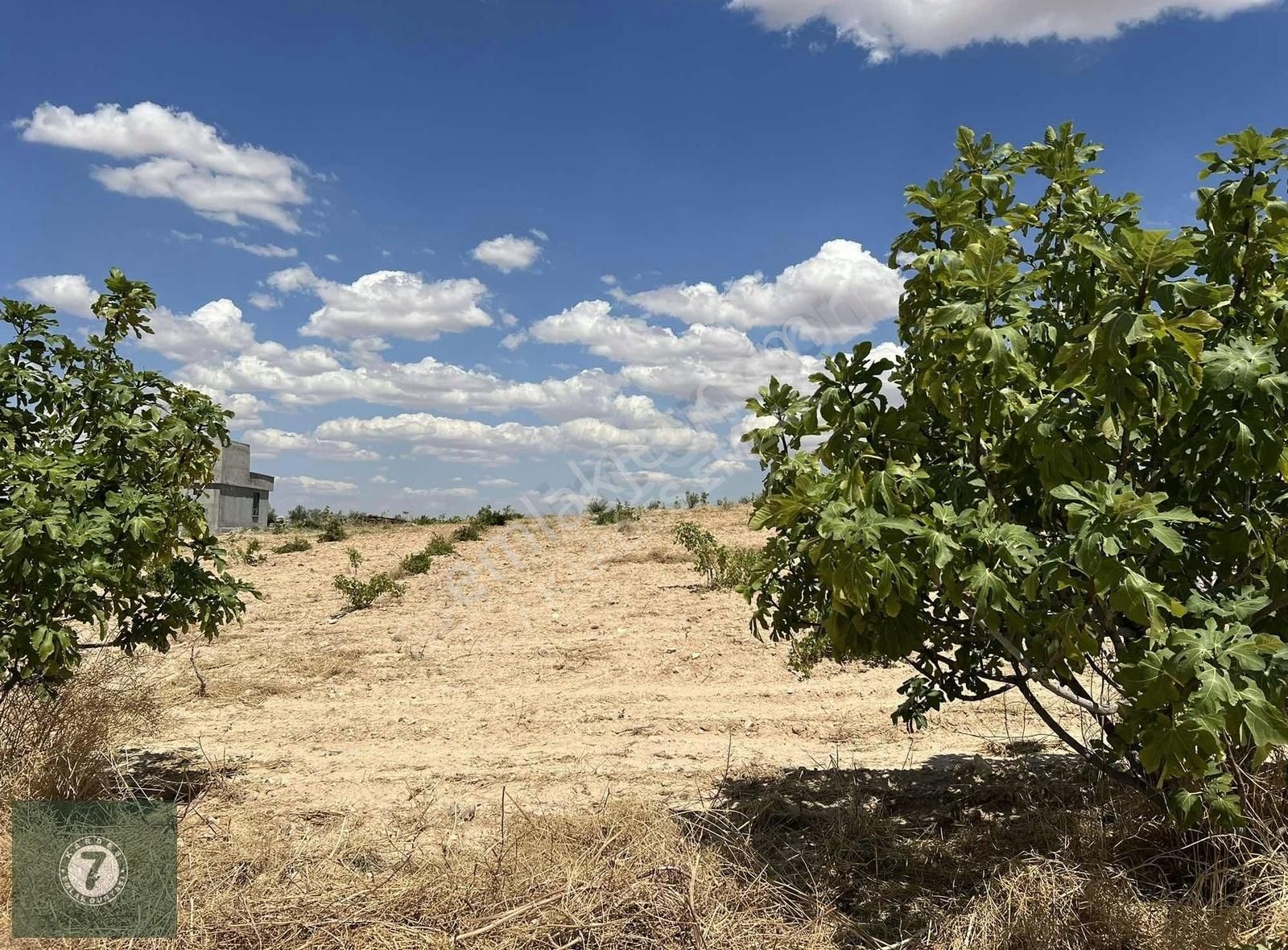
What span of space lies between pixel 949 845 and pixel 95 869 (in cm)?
396

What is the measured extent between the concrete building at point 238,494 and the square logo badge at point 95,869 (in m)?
32.9

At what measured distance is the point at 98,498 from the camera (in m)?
4.64

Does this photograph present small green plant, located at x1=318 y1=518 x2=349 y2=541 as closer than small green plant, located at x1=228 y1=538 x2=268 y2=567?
No

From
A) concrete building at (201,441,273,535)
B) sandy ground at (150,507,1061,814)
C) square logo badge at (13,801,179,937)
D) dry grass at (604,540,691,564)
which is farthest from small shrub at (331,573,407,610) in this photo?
concrete building at (201,441,273,535)

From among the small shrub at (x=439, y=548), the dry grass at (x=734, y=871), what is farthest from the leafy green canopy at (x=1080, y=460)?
the small shrub at (x=439, y=548)

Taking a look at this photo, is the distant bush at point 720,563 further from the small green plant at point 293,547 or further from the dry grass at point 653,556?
the small green plant at point 293,547

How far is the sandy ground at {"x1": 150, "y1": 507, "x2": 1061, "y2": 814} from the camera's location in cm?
559

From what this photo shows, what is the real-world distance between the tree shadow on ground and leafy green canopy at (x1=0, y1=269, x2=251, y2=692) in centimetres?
315

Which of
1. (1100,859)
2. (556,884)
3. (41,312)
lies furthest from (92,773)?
(1100,859)

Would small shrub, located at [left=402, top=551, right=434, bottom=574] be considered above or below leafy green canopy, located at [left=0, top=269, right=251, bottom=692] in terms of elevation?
below

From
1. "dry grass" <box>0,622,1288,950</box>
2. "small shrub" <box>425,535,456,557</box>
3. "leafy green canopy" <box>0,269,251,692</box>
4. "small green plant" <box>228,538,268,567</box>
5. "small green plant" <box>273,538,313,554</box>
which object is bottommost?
"dry grass" <box>0,622,1288,950</box>

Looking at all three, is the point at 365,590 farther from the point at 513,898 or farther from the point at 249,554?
the point at 513,898

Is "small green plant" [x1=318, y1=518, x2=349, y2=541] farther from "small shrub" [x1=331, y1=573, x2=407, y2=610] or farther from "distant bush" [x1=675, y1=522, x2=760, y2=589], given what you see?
"distant bush" [x1=675, y1=522, x2=760, y2=589]

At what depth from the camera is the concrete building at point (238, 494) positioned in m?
36.8
